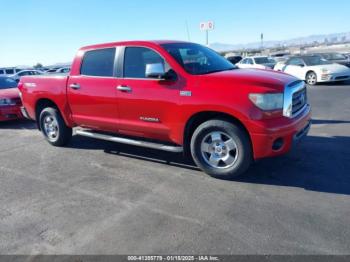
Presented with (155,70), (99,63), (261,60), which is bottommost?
(261,60)

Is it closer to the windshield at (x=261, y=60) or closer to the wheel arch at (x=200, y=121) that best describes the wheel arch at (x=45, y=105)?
the wheel arch at (x=200, y=121)

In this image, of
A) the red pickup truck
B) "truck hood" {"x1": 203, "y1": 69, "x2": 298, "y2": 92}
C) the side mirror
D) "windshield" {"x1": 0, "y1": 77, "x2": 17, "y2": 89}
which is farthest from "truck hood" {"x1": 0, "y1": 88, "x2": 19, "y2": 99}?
"truck hood" {"x1": 203, "y1": 69, "x2": 298, "y2": 92}

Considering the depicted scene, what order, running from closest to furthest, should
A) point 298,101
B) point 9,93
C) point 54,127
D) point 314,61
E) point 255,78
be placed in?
point 255,78 → point 298,101 → point 54,127 → point 9,93 → point 314,61

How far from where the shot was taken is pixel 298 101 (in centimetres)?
464

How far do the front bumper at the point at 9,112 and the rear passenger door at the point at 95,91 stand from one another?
403cm

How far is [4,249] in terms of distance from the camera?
3152 mm

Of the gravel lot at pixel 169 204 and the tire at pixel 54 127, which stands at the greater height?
the tire at pixel 54 127

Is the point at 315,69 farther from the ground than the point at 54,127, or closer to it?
farther from the ground

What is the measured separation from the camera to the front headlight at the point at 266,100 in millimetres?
4066

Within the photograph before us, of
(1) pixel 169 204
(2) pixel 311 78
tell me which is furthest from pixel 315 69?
(1) pixel 169 204

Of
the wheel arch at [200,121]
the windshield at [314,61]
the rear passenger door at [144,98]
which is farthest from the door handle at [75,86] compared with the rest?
the windshield at [314,61]

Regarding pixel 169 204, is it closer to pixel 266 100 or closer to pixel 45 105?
pixel 266 100

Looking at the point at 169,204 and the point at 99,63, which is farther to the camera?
the point at 99,63

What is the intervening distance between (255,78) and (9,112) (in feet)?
24.4
